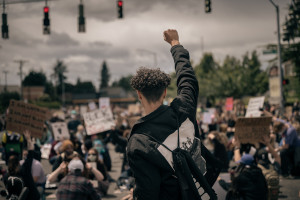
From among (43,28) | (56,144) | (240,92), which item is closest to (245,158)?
(56,144)

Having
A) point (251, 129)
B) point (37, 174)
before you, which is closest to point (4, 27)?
point (37, 174)

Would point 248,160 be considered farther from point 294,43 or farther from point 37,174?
point 294,43

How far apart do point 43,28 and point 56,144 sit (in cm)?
531

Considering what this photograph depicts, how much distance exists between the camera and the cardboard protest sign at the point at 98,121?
1236 centimetres

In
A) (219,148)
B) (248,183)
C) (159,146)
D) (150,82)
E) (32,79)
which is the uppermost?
(32,79)

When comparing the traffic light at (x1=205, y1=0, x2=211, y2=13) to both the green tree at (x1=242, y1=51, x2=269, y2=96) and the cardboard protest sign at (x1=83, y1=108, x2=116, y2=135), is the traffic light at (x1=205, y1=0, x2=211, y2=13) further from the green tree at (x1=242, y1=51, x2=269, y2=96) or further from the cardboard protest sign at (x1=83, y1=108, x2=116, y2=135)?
the green tree at (x1=242, y1=51, x2=269, y2=96)

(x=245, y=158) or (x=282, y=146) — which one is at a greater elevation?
(x=245, y=158)

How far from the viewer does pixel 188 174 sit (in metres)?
2.02

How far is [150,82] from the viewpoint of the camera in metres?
2.14

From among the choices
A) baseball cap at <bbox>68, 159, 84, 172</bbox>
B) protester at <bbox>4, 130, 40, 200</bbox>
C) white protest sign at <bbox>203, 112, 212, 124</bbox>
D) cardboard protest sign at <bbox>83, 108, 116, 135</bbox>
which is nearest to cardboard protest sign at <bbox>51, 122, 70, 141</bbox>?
cardboard protest sign at <bbox>83, 108, 116, 135</bbox>

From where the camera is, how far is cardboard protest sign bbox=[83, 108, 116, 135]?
40.5 feet

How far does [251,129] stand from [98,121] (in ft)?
22.4

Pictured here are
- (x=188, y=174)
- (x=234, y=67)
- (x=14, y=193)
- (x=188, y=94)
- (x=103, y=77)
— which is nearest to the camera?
(x=188, y=174)

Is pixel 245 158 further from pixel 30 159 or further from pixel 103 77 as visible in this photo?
pixel 103 77
